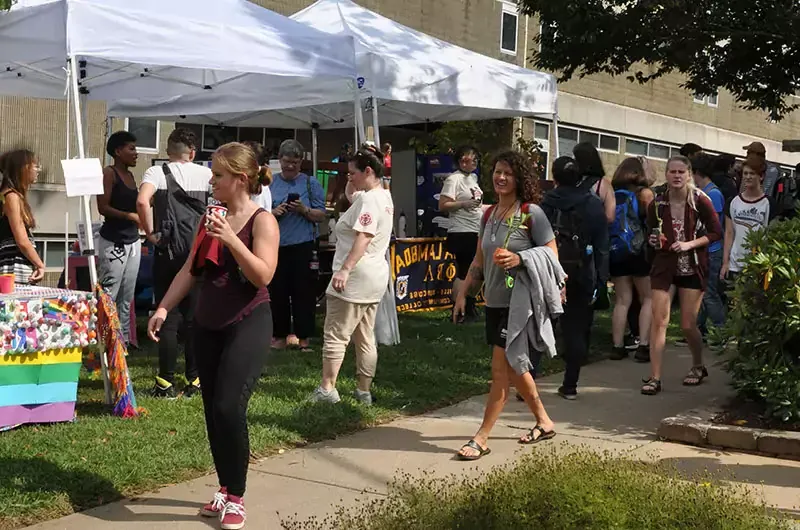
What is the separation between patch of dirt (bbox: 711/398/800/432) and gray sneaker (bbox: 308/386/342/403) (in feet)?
8.28

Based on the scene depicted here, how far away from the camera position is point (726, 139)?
30.5m

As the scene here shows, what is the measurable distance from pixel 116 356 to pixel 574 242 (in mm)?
3355

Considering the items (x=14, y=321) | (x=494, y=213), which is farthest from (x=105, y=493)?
(x=494, y=213)

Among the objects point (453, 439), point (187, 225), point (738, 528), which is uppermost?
point (187, 225)

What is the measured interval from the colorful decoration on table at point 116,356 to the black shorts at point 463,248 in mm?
5241

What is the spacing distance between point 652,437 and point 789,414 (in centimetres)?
85

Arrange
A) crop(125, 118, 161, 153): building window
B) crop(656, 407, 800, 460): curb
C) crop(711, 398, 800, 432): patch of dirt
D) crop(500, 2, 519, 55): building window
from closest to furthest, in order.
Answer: crop(656, 407, 800, 460): curb
crop(711, 398, 800, 432): patch of dirt
crop(125, 118, 161, 153): building window
crop(500, 2, 519, 55): building window

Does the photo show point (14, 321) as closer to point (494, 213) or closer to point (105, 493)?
→ point (105, 493)

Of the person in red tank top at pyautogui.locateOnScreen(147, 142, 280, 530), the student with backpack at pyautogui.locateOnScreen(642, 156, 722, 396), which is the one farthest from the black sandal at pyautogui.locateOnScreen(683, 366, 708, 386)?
the person in red tank top at pyautogui.locateOnScreen(147, 142, 280, 530)

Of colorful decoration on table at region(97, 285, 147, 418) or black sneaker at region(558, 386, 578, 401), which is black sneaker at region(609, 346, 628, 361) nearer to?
black sneaker at region(558, 386, 578, 401)

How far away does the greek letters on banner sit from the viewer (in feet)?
36.8

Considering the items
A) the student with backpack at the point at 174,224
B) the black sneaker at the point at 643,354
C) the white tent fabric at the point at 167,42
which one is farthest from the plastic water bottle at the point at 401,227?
the student with backpack at the point at 174,224

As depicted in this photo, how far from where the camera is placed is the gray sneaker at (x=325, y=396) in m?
6.73

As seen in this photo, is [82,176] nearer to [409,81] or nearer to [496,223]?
[496,223]
